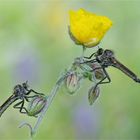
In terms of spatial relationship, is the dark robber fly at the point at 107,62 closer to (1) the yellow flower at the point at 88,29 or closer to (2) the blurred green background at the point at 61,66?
(1) the yellow flower at the point at 88,29

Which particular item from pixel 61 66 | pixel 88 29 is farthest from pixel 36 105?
pixel 61 66

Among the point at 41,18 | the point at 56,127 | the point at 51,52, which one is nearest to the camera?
the point at 56,127

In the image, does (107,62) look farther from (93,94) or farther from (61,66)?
(61,66)

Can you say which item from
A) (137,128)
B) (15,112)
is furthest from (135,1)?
(15,112)

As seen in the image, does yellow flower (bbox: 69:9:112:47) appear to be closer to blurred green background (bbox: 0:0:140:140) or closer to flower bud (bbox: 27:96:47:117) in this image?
flower bud (bbox: 27:96:47:117)

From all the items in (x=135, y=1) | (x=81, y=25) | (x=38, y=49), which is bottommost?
(x=81, y=25)

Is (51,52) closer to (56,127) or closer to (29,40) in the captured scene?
(29,40)

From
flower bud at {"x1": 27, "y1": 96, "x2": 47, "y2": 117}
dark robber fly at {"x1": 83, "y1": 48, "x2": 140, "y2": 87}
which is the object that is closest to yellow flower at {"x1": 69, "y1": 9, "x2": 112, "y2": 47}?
dark robber fly at {"x1": 83, "y1": 48, "x2": 140, "y2": 87}
